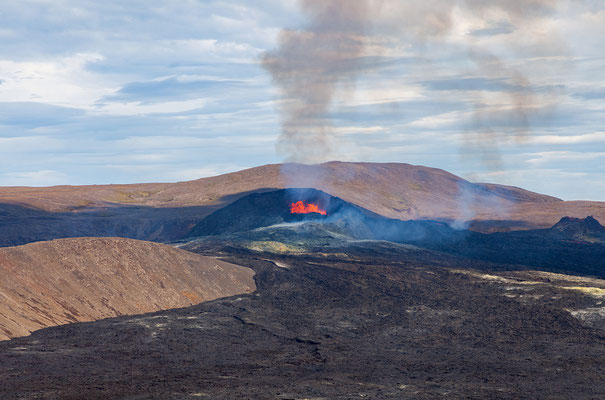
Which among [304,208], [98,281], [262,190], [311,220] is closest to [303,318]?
[98,281]

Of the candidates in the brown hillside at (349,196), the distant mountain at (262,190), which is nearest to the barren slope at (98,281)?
the distant mountain at (262,190)

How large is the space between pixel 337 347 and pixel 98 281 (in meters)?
17.2

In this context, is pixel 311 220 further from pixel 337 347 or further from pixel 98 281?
pixel 337 347

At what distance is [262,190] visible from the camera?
140000mm

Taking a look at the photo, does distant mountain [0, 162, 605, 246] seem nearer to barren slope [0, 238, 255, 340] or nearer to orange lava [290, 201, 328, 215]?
orange lava [290, 201, 328, 215]

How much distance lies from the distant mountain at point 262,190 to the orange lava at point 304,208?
17979mm

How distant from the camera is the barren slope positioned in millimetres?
38031

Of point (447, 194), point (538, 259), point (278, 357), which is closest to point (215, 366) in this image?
point (278, 357)

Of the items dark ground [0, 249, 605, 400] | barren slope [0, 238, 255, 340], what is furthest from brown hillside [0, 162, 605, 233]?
dark ground [0, 249, 605, 400]

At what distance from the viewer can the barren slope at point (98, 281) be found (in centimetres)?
3803

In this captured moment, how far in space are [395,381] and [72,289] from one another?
22446 mm

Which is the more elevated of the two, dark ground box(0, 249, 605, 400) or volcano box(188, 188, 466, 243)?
volcano box(188, 188, 466, 243)

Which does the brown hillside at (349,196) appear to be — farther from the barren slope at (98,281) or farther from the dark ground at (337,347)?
the dark ground at (337,347)

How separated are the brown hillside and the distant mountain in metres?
0.18
